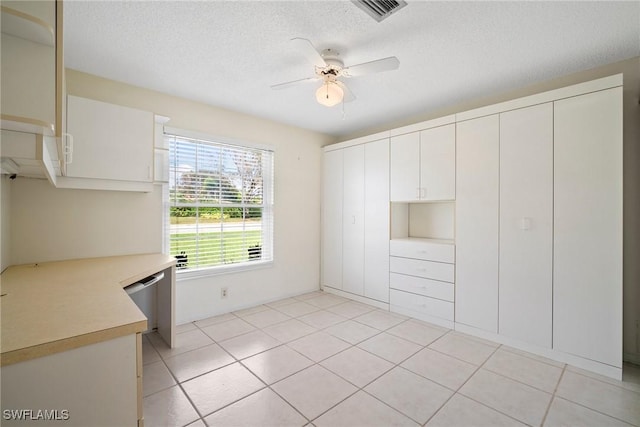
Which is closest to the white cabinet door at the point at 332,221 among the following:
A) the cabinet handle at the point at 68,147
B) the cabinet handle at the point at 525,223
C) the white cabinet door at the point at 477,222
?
the white cabinet door at the point at 477,222

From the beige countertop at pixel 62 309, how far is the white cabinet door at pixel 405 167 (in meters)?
2.75

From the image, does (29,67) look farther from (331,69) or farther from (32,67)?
(331,69)

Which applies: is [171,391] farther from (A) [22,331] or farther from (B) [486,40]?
(B) [486,40]

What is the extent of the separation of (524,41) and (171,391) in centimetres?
353

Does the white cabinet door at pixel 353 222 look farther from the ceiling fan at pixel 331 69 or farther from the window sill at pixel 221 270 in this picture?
the ceiling fan at pixel 331 69

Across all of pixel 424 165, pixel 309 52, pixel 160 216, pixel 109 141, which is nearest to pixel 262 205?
pixel 160 216

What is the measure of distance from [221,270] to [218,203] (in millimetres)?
817

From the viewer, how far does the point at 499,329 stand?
2.73m

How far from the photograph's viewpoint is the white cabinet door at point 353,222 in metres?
3.98

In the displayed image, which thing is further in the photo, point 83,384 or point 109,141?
point 109,141

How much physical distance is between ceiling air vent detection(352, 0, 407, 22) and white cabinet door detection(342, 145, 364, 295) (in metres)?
2.29

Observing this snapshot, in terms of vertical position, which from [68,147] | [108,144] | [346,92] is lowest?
[68,147]

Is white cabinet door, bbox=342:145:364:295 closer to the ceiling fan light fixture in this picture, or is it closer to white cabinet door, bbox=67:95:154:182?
the ceiling fan light fixture

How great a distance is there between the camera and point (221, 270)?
3469 mm
